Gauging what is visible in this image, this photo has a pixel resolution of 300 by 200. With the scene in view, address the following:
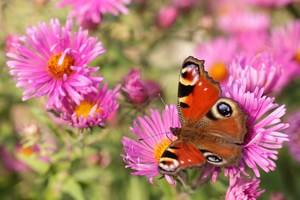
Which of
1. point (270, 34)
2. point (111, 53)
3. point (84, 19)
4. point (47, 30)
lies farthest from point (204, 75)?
point (270, 34)

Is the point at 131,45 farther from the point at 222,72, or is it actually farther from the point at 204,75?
the point at 204,75

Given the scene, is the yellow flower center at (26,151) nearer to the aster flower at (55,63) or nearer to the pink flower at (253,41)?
the aster flower at (55,63)

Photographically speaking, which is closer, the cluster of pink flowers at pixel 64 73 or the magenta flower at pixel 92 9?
the cluster of pink flowers at pixel 64 73

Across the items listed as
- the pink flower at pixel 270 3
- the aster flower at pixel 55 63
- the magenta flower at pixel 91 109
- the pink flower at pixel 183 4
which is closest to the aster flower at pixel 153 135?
the magenta flower at pixel 91 109

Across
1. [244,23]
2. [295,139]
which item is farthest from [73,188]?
[244,23]

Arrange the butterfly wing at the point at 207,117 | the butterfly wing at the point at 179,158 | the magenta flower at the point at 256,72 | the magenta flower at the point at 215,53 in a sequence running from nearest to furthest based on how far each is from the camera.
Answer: the butterfly wing at the point at 179,158, the butterfly wing at the point at 207,117, the magenta flower at the point at 256,72, the magenta flower at the point at 215,53

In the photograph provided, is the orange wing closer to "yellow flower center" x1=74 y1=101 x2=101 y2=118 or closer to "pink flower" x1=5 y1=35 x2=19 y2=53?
"yellow flower center" x1=74 y1=101 x2=101 y2=118

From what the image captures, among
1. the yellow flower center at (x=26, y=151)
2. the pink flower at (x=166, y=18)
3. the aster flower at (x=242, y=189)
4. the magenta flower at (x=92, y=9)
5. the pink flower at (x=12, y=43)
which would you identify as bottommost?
the aster flower at (x=242, y=189)
